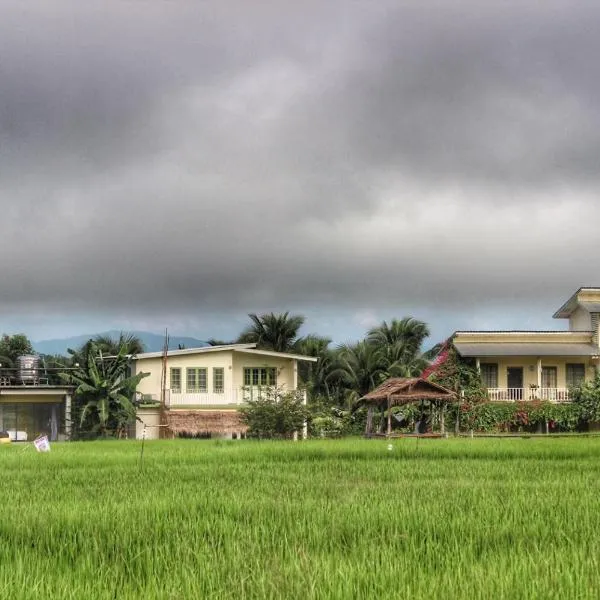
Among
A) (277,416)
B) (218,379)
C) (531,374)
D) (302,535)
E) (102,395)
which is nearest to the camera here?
(302,535)

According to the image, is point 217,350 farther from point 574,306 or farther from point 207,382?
point 574,306

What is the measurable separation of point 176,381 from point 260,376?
11.2 feet

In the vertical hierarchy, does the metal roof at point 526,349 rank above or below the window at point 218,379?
above

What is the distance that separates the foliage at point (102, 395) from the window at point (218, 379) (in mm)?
2898

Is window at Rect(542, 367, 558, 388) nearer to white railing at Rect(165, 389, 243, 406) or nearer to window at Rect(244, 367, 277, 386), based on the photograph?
window at Rect(244, 367, 277, 386)

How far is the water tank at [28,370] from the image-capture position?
125 ft

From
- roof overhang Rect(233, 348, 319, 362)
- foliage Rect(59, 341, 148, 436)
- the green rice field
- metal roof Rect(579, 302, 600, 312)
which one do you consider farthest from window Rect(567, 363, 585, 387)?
the green rice field

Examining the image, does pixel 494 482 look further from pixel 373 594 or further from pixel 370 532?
pixel 373 594

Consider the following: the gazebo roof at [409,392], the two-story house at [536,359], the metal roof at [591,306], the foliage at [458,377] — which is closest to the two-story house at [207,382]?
the foliage at [458,377]

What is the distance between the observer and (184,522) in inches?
345

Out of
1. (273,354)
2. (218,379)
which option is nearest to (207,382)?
(218,379)

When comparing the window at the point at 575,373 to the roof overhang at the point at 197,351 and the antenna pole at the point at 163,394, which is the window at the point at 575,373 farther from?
the antenna pole at the point at 163,394

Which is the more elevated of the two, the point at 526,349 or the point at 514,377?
the point at 526,349

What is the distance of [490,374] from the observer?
4012 cm
